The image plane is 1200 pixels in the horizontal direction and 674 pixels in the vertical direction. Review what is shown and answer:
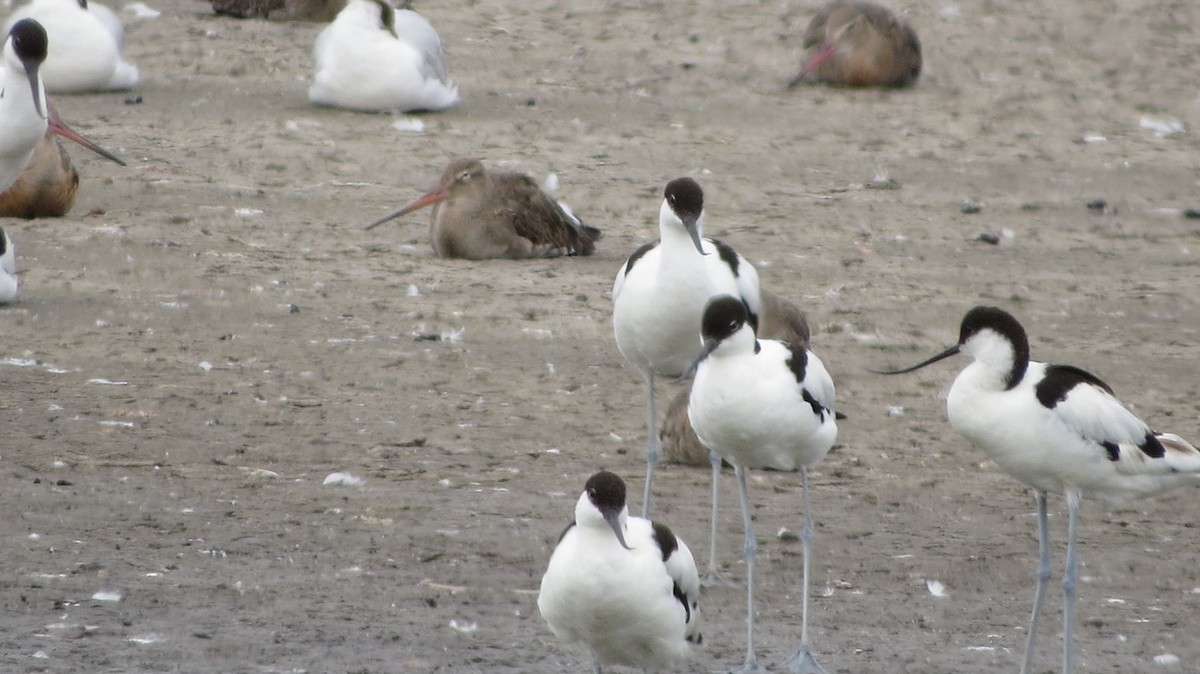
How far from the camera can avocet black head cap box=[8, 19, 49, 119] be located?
967 centimetres

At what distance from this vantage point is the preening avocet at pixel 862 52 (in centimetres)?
1583

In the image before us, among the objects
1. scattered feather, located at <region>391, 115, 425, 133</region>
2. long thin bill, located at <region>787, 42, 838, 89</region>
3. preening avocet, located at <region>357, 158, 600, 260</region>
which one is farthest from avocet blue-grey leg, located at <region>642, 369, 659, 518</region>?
long thin bill, located at <region>787, 42, 838, 89</region>

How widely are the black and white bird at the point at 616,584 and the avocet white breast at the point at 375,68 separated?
9.12 meters

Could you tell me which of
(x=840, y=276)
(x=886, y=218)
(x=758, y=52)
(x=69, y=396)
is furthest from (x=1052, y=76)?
(x=69, y=396)

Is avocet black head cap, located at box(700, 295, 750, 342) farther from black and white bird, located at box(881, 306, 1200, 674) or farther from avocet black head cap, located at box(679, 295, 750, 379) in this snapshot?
black and white bird, located at box(881, 306, 1200, 674)

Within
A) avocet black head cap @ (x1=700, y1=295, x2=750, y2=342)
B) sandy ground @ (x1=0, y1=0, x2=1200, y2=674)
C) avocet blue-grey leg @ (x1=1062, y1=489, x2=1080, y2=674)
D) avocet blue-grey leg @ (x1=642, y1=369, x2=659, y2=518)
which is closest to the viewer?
avocet blue-grey leg @ (x1=1062, y1=489, x2=1080, y2=674)

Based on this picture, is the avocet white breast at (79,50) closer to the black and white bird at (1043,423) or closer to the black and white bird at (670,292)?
the black and white bird at (670,292)

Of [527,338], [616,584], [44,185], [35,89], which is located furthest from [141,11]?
[616,584]

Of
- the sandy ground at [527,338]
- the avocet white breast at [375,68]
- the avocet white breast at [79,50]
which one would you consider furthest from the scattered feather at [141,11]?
the avocet white breast at [375,68]

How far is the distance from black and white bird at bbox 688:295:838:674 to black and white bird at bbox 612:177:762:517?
0.92 meters

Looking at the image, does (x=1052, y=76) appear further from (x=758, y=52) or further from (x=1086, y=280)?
(x=1086, y=280)

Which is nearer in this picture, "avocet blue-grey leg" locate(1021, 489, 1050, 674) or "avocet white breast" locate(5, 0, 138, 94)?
"avocet blue-grey leg" locate(1021, 489, 1050, 674)

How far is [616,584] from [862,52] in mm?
10996

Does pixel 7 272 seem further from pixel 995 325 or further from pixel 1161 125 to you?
pixel 1161 125
